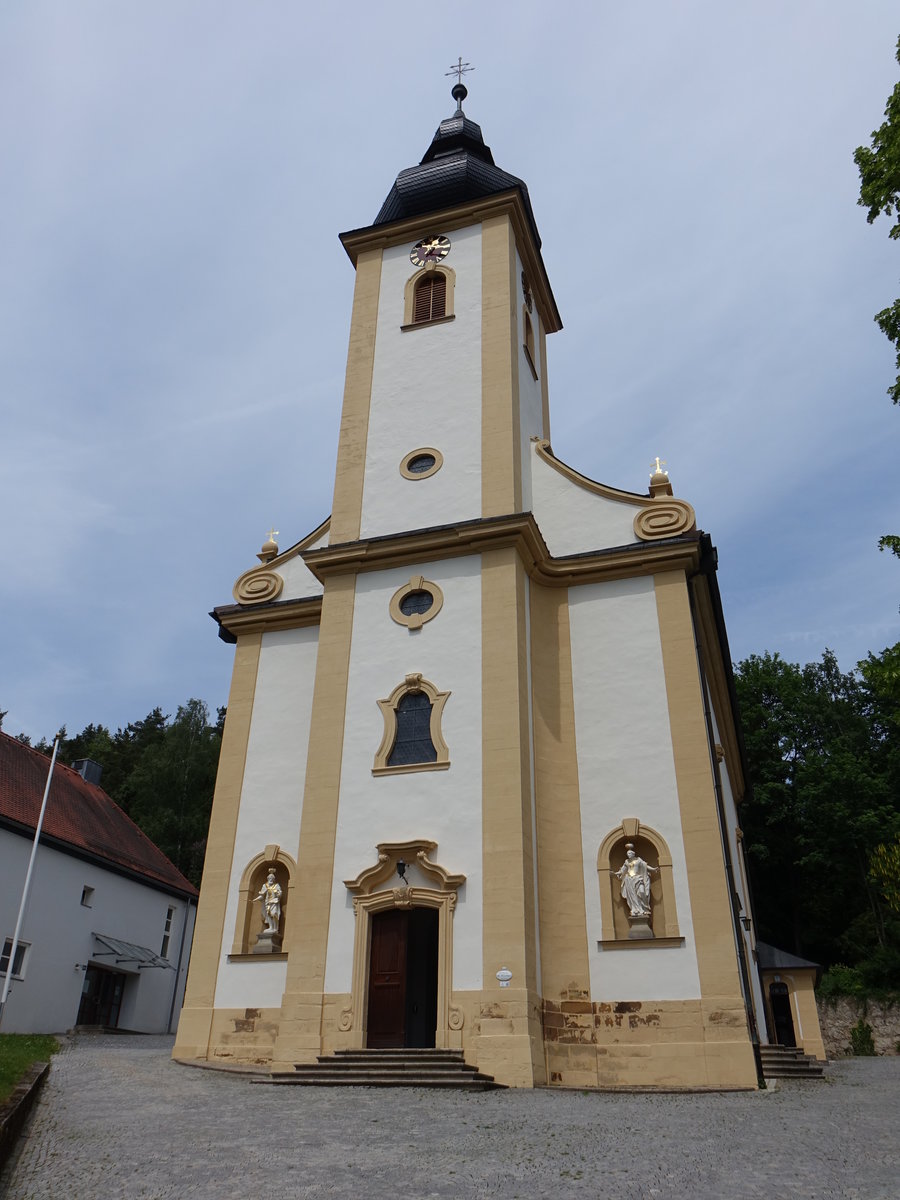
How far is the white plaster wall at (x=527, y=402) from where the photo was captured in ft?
65.3

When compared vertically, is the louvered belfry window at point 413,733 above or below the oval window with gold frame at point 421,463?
below

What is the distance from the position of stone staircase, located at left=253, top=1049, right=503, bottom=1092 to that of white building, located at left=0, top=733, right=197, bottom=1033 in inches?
484

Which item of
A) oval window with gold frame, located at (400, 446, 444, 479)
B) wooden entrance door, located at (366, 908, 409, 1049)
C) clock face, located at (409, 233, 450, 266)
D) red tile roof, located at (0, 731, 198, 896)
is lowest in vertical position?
wooden entrance door, located at (366, 908, 409, 1049)

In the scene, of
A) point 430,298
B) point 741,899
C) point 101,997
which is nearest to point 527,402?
point 430,298

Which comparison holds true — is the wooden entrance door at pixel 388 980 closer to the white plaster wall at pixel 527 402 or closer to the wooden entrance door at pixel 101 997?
the white plaster wall at pixel 527 402

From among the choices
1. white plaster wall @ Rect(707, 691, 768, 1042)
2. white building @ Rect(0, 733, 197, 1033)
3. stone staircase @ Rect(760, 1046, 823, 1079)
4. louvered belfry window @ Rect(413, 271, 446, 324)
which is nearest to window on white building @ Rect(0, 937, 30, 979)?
white building @ Rect(0, 733, 197, 1033)

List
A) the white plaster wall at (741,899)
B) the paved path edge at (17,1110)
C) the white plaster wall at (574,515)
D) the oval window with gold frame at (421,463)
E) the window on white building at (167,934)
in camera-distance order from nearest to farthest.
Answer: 1. the paved path edge at (17,1110)
2. the white plaster wall at (574,515)
3. the white plaster wall at (741,899)
4. the oval window with gold frame at (421,463)
5. the window on white building at (167,934)

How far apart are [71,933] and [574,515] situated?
56.0ft

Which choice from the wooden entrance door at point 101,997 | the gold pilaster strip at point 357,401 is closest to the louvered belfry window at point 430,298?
the gold pilaster strip at point 357,401

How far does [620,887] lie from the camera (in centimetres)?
1558

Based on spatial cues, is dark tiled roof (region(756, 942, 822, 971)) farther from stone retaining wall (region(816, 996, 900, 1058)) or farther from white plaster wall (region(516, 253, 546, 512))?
white plaster wall (region(516, 253, 546, 512))

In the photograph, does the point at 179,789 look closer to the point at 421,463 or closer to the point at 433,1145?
the point at 421,463

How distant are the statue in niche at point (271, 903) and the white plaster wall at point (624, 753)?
5.41m

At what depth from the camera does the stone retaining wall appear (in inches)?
1240
